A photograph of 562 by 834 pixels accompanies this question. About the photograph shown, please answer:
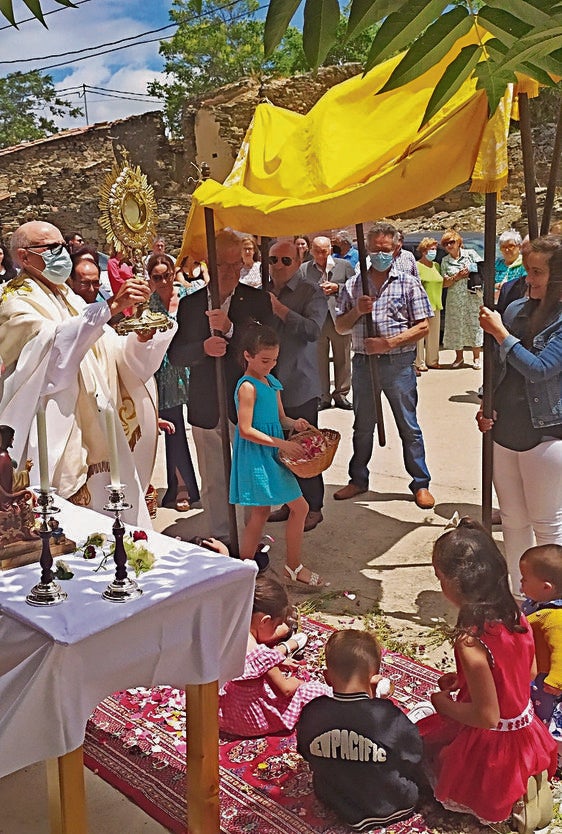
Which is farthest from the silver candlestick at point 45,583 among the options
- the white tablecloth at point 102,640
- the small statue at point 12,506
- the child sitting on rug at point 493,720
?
the child sitting on rug at point 493,720

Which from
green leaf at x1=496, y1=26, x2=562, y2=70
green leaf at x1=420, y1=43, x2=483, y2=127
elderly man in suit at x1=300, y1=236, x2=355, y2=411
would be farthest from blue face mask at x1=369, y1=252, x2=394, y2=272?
green leaf at x1=496, y1=26, x2=562, y2=70

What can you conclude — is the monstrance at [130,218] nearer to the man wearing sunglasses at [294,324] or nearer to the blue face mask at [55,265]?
the blue face mask at [55,265]

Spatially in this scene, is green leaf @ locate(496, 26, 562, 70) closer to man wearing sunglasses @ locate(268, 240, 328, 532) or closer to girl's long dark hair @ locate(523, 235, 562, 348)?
girl's long dark hair @ locate(523, 235, 562, 348)

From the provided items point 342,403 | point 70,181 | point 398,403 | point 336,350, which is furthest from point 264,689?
point 70,181

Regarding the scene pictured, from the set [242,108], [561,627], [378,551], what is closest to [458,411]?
[378,551]

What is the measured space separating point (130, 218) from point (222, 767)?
2.22 m

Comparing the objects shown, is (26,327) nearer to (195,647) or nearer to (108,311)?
(108,311)

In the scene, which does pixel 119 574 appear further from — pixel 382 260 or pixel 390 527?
pixel 382 260

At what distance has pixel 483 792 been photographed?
2576 mm

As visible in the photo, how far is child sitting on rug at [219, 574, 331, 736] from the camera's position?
318 centimetres

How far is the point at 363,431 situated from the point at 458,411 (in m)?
2.86

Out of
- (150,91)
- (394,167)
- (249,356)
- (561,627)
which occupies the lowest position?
(561,627)

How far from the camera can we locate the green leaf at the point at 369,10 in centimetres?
125

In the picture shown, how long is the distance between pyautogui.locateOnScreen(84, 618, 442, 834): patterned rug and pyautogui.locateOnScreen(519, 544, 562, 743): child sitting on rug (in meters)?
0.58
